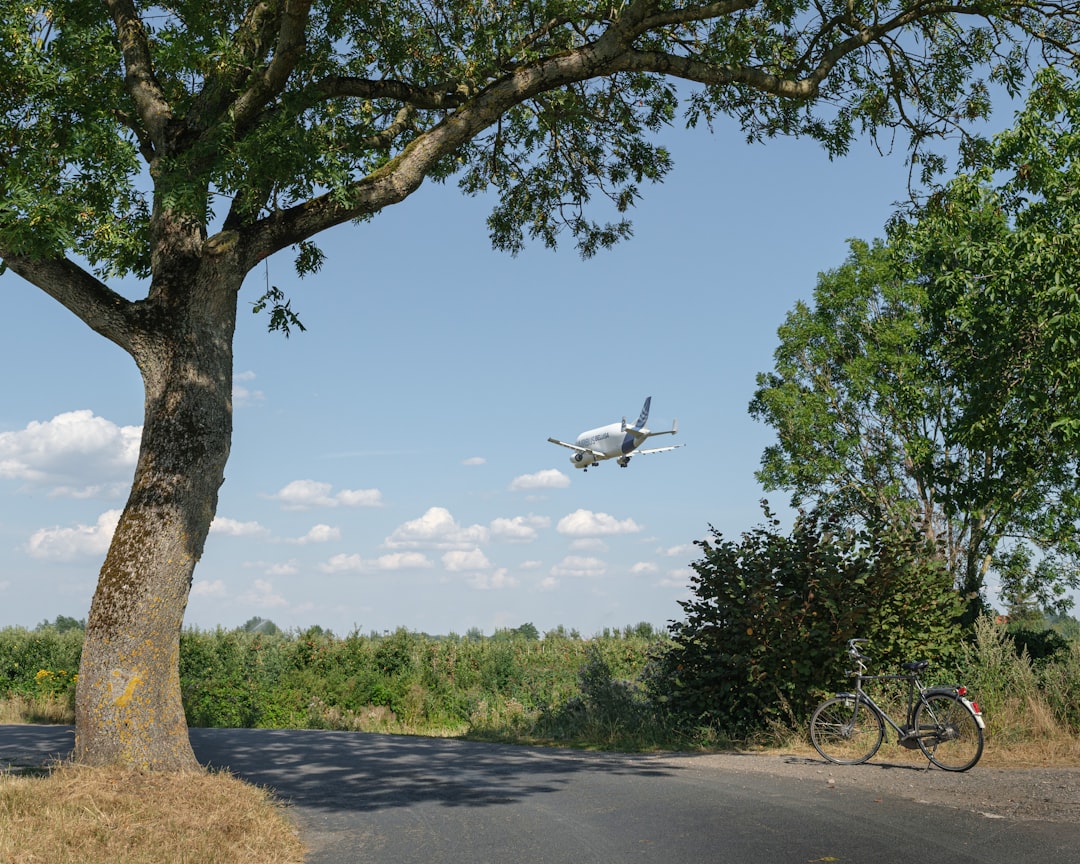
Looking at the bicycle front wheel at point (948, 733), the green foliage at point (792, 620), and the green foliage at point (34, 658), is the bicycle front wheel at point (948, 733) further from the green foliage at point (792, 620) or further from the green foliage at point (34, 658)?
the green foliage at point (34, 658)

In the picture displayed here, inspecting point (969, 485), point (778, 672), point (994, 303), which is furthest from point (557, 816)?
point (969, 485)

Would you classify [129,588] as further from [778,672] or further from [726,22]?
[726,22]

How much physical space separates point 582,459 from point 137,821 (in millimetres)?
35486

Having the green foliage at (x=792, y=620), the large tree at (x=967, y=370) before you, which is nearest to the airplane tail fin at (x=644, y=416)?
the large tree at (x=967, y=370)

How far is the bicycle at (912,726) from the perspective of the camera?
10492 millimetres

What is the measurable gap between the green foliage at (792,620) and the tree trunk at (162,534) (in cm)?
794

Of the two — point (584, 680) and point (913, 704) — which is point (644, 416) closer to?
point (584, 680)

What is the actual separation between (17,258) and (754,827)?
9458 millimetres

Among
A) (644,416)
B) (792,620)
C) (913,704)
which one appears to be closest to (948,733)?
(913,704)

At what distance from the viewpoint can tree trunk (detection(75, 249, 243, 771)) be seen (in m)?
9.05

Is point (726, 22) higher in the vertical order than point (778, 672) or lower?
higher

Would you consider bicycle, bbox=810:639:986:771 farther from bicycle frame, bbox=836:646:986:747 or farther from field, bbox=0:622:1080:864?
field, bbox=0:622:1080:864

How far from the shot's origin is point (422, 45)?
13383 millimetres

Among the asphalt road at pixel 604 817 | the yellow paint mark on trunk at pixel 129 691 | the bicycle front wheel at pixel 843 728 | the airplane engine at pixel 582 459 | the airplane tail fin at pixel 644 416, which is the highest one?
the airplane tail fin at pixel 644 416
